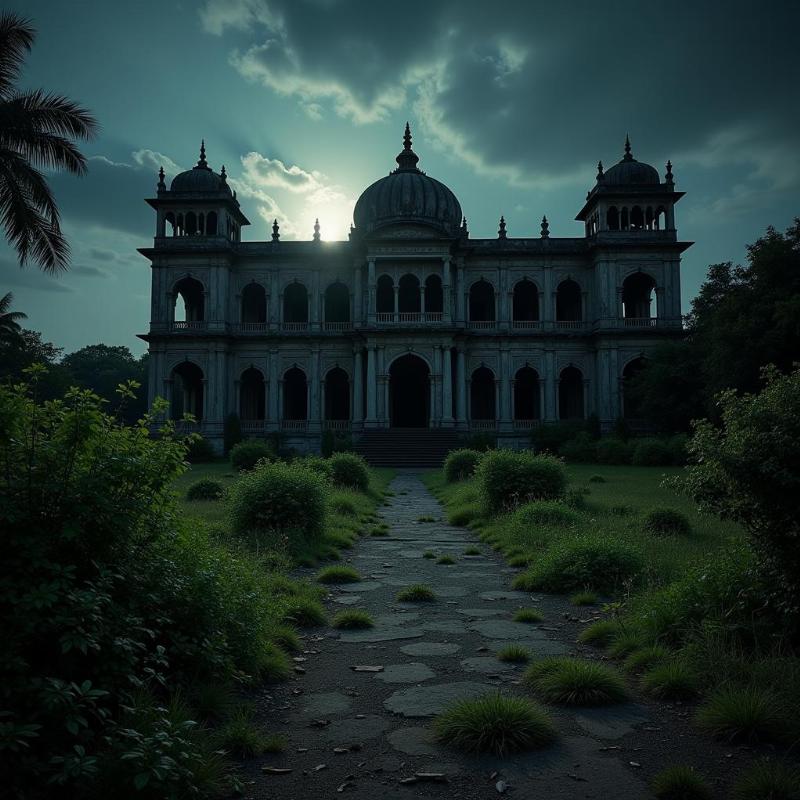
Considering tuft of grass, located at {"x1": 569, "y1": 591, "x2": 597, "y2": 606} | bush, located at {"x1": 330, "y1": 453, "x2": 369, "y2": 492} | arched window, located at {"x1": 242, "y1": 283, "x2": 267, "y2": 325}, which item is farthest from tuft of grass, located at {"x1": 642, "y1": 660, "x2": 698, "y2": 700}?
arched window, located at {"x1": 242, "y1": 283, "x2": 267, "y2": 325}

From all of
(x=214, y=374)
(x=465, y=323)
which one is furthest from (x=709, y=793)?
(x=214, y=374)

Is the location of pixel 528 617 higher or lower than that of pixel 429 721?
higher

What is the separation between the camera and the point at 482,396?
39344 mm

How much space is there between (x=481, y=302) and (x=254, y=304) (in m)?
14.1

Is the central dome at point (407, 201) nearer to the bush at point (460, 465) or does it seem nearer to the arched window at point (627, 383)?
the arched window at point (627, 383)

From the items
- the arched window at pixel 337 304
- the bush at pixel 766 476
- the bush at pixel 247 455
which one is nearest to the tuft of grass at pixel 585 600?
the bush at pixel 766 476

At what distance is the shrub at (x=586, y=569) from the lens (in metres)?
6.87

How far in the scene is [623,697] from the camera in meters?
4.14

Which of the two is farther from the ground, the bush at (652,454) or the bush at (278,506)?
the bush at (652,454)

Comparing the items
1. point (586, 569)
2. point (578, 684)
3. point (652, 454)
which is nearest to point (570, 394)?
point (652, 454)

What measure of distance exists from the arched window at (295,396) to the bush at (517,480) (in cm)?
2688

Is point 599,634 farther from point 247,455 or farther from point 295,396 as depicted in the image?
point 295,396

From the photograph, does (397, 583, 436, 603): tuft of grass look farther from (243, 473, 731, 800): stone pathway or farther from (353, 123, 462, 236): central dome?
(353, 123, 462, 236): central dome

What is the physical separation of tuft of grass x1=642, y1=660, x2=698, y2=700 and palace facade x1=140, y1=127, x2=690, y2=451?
2893 centimetres
